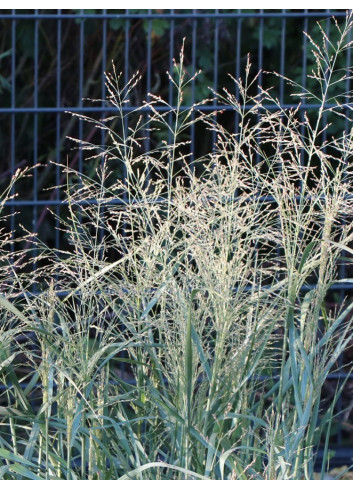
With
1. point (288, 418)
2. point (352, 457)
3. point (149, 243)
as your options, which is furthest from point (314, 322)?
point (352, 457)

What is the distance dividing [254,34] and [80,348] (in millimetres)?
2847

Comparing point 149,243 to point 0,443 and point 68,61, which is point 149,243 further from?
point 68,61

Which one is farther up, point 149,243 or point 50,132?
point 149,243

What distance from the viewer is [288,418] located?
77.9 inches

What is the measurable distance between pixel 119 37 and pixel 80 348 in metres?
3.21

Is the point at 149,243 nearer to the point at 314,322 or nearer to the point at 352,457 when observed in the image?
the point at 314,322

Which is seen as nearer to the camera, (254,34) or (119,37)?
(254,34)

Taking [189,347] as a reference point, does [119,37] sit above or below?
above
